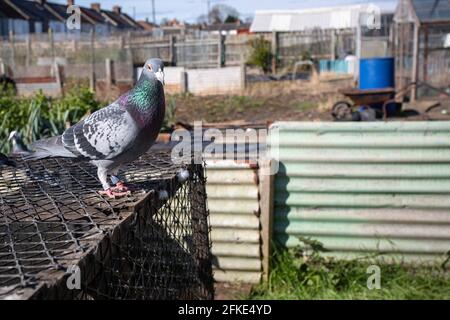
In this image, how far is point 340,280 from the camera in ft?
13.0

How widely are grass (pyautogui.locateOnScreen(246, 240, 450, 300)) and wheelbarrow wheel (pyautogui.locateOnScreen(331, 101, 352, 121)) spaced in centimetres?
639

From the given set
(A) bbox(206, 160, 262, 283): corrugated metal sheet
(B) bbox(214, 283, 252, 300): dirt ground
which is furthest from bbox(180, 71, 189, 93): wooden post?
(B) bbox(214, 283, 252, 300): dirt ground

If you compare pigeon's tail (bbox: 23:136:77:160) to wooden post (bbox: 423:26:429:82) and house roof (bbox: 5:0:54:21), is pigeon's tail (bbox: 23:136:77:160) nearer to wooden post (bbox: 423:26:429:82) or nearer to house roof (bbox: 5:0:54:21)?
wooden post (bbox: 423:26:429:82)

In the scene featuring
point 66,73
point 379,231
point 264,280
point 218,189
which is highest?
point 66,73

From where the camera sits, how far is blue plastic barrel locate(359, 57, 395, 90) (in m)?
12.4

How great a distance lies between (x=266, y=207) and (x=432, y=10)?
10.9 meters

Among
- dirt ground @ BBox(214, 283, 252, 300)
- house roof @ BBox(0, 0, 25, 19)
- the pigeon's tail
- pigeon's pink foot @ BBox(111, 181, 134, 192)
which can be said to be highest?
house roof @ BBox(0, 0, 25, 19)

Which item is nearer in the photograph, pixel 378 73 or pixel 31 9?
pixel 378 73

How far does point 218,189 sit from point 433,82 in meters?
11.4

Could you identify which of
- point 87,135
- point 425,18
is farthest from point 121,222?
point 425,18

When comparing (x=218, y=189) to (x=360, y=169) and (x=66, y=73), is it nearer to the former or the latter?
(x=360, y=169)

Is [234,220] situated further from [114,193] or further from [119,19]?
[119,19]

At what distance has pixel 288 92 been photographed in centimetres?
1605

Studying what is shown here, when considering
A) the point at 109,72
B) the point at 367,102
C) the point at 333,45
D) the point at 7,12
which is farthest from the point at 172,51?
the point at 7,12
